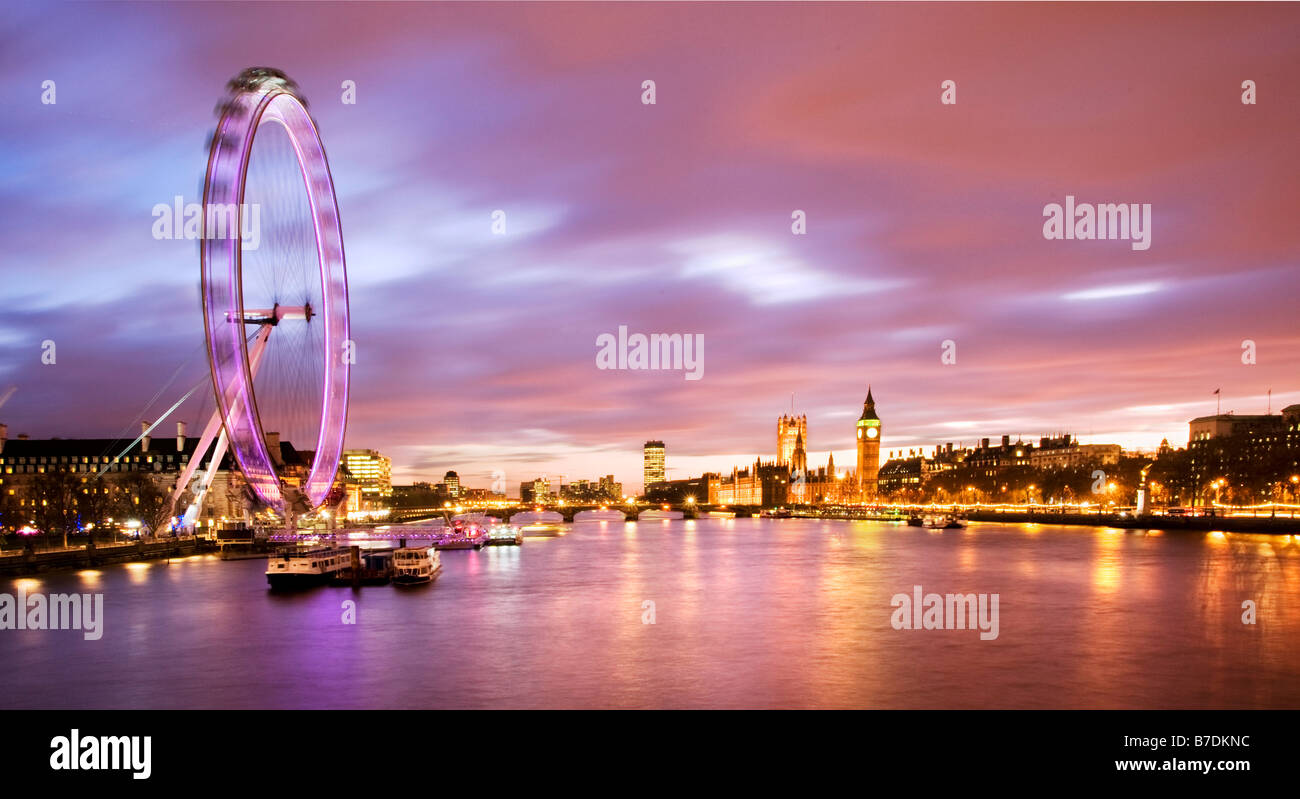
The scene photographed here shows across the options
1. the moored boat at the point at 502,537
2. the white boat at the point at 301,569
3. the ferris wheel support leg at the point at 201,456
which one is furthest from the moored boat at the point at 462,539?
the white boat at the point at 301,569

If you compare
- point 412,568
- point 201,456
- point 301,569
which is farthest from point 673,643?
point 201,456

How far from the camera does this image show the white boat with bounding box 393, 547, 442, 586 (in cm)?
5872

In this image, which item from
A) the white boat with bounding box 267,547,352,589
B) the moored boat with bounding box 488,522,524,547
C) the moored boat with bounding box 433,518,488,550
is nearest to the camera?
the white boat with bounding box 267,547,352,589

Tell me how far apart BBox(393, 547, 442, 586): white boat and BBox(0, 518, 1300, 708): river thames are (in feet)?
4.35

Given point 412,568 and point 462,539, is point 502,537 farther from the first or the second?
point 412,568

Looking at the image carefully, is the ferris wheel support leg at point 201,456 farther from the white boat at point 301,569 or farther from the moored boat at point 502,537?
the moored boat at point 502,537

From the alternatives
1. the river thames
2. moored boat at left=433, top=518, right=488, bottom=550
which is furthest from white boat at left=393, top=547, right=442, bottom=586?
moored boat at left=433, top=518, right=488, bottom=550

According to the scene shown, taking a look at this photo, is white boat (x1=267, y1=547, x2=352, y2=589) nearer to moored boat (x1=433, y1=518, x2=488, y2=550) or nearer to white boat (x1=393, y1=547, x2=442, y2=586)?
white boat (x1=393, y1=547, x2=442, y2=586)

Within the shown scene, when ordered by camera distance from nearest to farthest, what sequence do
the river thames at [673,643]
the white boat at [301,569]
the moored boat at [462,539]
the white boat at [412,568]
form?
1. the river thames at [673,643]
2. the white boat at [301,569]
3. the white boat at [412,568]
4. the moored boat at [462,539]

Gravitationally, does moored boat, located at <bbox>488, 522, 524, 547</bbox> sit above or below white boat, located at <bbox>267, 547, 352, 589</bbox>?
below

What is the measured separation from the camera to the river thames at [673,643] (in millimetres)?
29266

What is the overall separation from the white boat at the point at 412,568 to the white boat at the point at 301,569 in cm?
343
